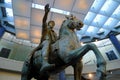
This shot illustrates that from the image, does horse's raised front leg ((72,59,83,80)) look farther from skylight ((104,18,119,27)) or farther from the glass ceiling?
skylight ((104,18,119,27))

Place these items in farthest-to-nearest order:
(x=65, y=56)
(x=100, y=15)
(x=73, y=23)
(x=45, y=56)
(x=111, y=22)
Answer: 1. (x=111, y=22)
2. (x=100, y=15)
3. (x=73, y=23)
4. (x=45, y=56)
5. (x=65, y=56)

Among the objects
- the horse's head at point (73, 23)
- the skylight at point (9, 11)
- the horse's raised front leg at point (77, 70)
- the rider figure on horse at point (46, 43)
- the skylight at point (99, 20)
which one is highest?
the skylight at point (9, 11)

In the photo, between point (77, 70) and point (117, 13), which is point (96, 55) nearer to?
point (77, 70)

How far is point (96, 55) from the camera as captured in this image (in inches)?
73.5

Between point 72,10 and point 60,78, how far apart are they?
4256 mm

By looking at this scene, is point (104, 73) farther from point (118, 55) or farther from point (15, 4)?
point (118, 55)

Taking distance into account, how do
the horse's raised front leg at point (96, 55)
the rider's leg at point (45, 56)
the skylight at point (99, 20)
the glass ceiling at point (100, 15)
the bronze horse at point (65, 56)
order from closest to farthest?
1. the horse's raised front leg at point (96, 55)
2. the bronze horse at point (65, 56)
3. the rider's leg at point (45, 56)
4. the glass ceiling at point (100, 15)
5. the skylight at point (99, 20)

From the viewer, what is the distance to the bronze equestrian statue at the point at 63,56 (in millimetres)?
2034

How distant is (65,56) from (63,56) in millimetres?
35

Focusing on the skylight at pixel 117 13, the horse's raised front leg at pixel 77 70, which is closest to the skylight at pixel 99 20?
the skylight at pixel 117 13

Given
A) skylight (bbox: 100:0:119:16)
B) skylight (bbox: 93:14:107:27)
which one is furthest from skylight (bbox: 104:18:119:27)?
skylight (bbox: 100:0:119:16)

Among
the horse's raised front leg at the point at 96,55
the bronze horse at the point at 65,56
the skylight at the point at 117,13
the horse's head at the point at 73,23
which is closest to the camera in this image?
the horse's raised front leg at the point at 96,55

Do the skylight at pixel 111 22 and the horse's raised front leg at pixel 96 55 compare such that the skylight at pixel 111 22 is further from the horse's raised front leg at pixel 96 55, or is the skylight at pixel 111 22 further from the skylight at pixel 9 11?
the horse's raised front leg at pixel 96 55

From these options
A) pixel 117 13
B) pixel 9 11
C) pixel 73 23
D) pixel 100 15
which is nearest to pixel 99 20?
pixel 100 15
